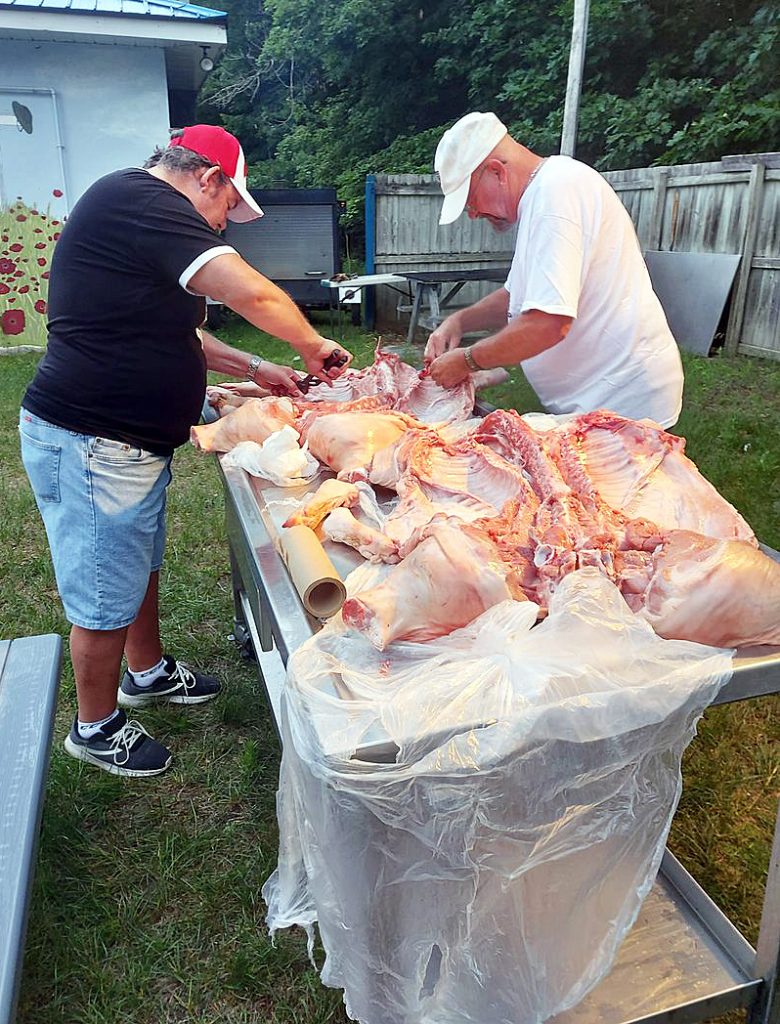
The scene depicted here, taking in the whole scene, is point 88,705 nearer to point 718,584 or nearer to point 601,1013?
point 601,1013

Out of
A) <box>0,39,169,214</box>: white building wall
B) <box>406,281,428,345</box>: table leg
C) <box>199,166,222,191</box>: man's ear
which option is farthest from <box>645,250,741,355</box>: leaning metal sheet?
<box>199,166,222,191</box>: man's ear

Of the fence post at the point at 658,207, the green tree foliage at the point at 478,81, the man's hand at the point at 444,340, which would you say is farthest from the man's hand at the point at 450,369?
the green tree foliage at the point at 478,81

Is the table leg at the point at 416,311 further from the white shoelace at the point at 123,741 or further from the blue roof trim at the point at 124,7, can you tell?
→ the white shoelace at the point at 123,741

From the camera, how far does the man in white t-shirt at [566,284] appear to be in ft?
8.04

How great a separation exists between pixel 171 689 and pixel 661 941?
202cm

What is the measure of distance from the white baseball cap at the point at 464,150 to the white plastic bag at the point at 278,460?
957 mm

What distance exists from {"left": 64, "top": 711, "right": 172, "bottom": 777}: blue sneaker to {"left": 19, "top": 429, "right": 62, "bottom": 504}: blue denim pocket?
860 mm

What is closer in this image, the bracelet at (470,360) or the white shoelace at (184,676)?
the bracelet at (470,360)

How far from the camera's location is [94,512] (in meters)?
2.40

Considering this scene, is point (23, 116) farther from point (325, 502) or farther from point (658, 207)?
point (325, 502)

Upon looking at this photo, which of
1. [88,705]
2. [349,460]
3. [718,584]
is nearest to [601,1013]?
[718,584]

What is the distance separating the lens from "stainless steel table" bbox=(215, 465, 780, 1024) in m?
1.64

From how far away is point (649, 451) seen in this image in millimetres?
1939

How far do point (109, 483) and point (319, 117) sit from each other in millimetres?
21390
